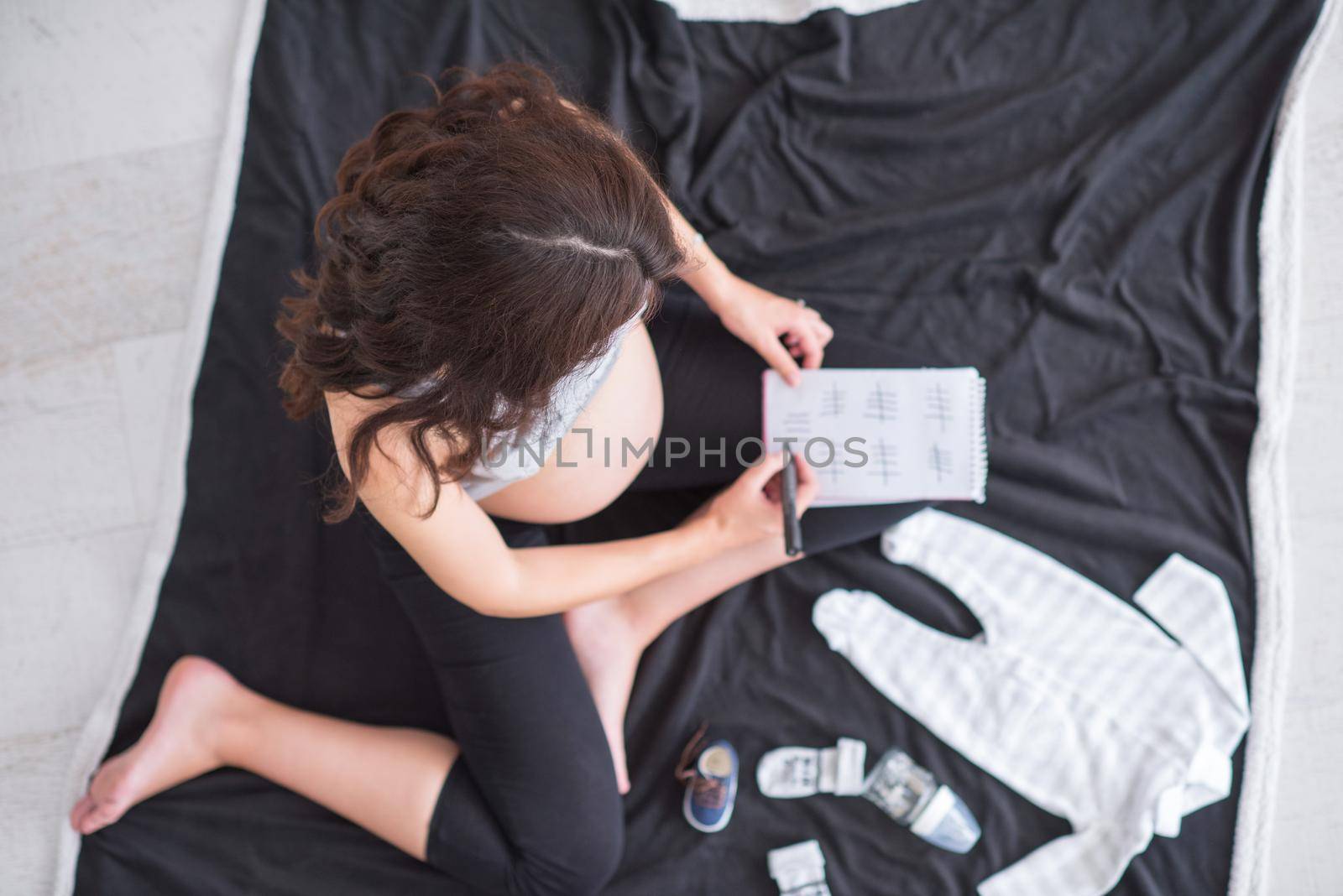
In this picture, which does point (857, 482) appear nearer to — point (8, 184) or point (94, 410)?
point (94, 410)

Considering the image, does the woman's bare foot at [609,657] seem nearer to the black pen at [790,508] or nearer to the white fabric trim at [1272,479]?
the black pen at [790,508]

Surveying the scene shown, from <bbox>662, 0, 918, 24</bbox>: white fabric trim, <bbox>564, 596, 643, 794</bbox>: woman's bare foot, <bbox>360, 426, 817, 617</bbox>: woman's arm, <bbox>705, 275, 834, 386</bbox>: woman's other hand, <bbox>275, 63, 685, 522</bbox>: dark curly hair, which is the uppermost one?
<bbox>662, 0, 918, 24</bbox>: white fabric trim

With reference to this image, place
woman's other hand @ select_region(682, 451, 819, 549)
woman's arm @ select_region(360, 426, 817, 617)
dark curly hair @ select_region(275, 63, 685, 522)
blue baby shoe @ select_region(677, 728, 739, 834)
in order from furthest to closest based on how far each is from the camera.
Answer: blue baby shoe @ select_region(677, 728, 739, 834), woman's other hand @ select_region(682, 451, 819, 549), woman's arm @ select_region(360, 426, 817, 617), dark curly hair @ select_region(275, 63, 685, 522)

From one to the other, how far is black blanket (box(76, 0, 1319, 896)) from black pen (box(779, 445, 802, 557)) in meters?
0.28

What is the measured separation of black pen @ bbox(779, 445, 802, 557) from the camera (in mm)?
1116

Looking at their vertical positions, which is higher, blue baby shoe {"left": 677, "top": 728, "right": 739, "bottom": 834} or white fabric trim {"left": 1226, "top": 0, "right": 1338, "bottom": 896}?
white fabric trim {"left": 1226, "top": 0, "right": 1338, "bottom": 896}

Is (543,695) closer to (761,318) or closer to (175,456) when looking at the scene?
(761,318)

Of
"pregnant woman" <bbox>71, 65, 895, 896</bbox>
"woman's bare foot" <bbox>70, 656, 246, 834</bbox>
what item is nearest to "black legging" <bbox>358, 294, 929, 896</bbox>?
"pregnant woman" <bbox>71, 65, 895, 896</bbox>

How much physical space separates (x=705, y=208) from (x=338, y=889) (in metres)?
1.23

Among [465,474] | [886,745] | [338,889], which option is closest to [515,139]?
[465,474]

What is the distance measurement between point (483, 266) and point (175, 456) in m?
1.02

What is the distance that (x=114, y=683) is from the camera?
1.38m

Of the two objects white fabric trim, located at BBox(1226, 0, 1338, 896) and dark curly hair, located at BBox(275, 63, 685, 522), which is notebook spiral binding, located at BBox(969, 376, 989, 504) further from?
dark curly hair, located at BBox(275, 63, 685, 522)

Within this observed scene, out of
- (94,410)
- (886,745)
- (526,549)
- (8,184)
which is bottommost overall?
(886,745)
